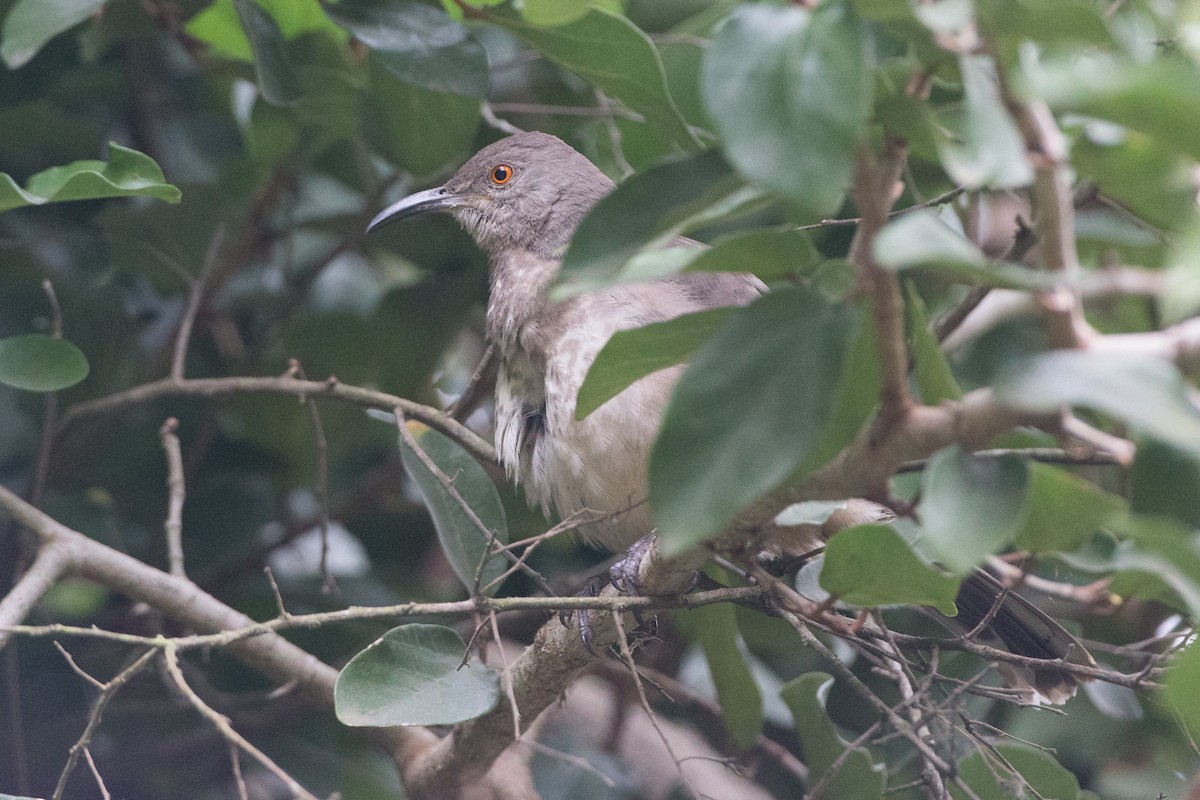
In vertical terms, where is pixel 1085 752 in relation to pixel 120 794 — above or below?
above

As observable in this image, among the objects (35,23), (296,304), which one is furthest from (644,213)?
(296,304)

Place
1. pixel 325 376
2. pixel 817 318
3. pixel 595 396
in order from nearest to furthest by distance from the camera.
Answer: pixel 817 318
pixel 595 396
pixel 325 376

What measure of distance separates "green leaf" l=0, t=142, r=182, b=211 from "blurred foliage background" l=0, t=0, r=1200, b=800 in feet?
0.13

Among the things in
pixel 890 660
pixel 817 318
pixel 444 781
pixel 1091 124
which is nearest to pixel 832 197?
pixel 817 318

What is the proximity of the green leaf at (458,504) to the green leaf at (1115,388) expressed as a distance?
5.25 ft

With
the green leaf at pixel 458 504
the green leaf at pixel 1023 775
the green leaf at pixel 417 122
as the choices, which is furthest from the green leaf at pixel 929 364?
the green leaf at pixel 417 122

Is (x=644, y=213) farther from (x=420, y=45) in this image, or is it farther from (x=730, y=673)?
(x=730, y=673)

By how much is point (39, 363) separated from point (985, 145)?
86.9 inches

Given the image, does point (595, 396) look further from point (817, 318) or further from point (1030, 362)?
point (1030, 362)

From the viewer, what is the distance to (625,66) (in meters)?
2.17

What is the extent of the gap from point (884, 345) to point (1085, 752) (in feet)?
7.65

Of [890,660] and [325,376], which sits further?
[325,376]

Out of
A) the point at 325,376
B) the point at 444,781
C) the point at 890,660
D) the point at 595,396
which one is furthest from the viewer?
the point at 325,376

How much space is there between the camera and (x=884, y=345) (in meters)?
1.28
